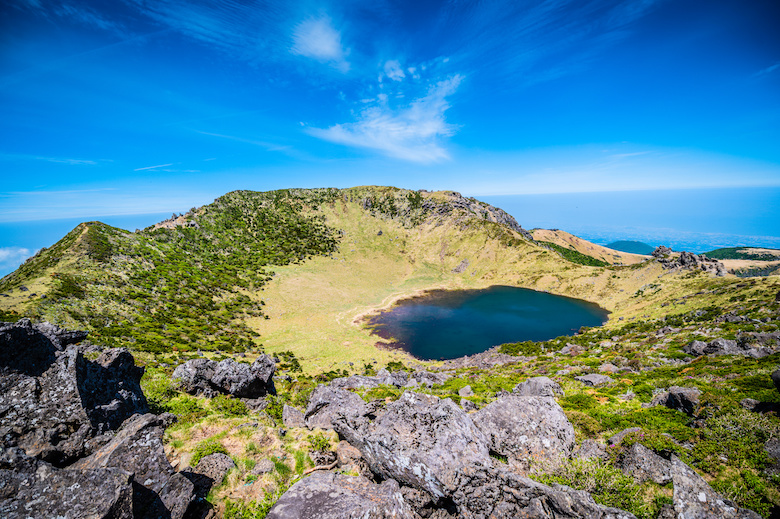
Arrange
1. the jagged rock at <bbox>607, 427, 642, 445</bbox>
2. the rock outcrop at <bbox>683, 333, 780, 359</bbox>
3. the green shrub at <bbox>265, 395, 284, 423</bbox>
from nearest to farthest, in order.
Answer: the jagged rock at <bbox>607, 427, 642, 445</bbox> < the green shrub at <bbox>265, 395, 284, 423</bbox> < the rock outcrop at <bbox>683, 333, 780, 359</bbox>

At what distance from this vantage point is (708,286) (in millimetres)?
60594

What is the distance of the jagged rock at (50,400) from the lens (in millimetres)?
7785

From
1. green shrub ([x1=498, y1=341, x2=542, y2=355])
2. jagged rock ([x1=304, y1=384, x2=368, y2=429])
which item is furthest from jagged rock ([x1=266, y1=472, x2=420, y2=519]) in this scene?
green shrub ([x1=498, y1=341, x2=542, y2=355])

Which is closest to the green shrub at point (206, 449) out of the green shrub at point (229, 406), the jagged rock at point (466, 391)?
the green shrub at point (229, 406)

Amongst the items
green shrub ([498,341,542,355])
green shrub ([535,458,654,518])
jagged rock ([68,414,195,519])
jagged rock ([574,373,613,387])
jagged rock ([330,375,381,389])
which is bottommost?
green shrub ([498,341,542,355])

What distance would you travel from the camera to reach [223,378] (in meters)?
19.7

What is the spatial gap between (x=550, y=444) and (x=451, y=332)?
52.8 metres

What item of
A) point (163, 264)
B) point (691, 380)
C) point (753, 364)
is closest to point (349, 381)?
point (691, 380)

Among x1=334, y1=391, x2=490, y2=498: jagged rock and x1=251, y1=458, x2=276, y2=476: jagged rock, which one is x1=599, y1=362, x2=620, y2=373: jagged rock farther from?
x1=251, y1=458, x2=276, y2=476: jagged rock

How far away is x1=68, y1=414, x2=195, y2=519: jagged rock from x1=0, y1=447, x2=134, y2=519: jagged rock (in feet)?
3.18

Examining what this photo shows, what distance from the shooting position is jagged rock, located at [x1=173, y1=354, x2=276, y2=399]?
18641 mm

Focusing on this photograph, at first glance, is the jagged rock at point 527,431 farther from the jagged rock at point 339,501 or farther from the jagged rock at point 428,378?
the jagged rock at point 428,378

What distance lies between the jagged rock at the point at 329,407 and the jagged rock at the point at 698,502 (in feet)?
39.6

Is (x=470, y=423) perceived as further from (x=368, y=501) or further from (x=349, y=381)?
(x=349, y=381)
